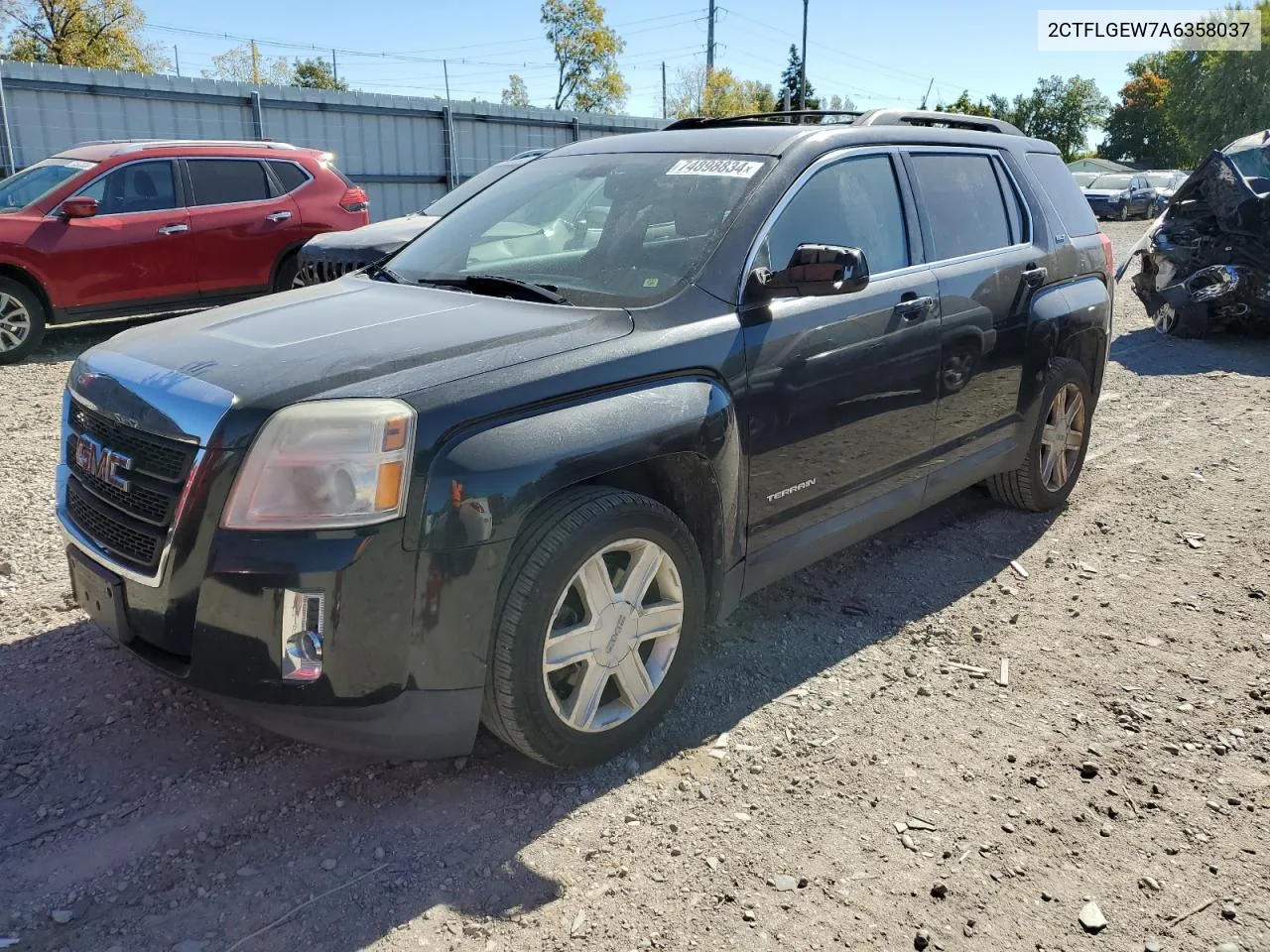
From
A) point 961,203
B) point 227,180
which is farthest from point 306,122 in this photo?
point 961,203

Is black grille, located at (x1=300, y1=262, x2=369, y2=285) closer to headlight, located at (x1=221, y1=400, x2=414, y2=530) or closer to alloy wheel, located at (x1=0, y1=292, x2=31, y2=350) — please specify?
alloy wheel, located at (x1=0, y1=292, x2=31, y2=350)

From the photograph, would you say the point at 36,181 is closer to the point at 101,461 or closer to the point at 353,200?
the point at 353,200

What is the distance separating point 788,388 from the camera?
340 cm

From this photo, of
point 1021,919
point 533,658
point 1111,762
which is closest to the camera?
point 1021,919

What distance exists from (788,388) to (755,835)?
4.59 ft

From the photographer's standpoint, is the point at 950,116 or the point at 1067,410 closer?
the point at 950,116

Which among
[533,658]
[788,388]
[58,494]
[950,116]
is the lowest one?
[533,658]

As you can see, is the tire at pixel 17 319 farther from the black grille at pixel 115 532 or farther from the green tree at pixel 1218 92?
the green tree at pixel 1218 92

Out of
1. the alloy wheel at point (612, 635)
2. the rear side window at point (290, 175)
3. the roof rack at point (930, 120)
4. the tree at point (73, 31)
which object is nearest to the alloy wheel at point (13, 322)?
the rear side window at point (290, 175)

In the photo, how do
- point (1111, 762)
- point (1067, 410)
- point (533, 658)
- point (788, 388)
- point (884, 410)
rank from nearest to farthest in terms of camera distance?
point (533, 658) → point (1111, 762) → point (788, 388) → point (884, 410) → point (1067, 410)

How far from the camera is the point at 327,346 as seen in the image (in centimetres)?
293

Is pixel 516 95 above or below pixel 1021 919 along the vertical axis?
above

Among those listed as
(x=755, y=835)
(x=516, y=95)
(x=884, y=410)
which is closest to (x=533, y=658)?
(x=755, y=835)

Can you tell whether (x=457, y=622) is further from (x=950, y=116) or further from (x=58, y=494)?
(x=950, y=116)
